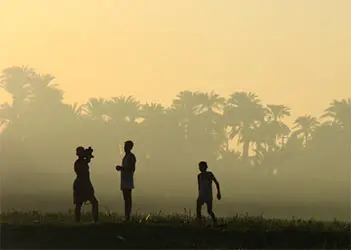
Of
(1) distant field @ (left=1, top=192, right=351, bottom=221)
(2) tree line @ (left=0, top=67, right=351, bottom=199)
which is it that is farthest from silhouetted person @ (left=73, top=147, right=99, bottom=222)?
(2) tree line @ (left=0, top=67, right=351, bottom=199)

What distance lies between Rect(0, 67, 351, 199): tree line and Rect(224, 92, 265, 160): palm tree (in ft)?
0.45

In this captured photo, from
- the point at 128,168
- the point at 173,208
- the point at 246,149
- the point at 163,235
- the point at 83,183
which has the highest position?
the point at 246,149

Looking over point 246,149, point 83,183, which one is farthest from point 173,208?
point 246,149

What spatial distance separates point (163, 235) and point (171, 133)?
356 ft

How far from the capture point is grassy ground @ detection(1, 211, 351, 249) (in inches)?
876

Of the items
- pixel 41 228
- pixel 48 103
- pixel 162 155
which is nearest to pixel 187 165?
pixel 162 155

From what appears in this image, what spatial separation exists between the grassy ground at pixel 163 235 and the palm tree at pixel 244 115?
4198 inches

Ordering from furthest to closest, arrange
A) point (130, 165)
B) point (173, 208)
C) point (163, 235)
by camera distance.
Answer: point (173, 208), point (130, 165), point (163, 235)

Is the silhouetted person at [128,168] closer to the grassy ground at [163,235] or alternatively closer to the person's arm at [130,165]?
the person's arm at [130,165]

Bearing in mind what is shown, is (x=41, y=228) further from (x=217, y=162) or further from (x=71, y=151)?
(x=217, y=162)

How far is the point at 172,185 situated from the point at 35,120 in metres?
20.4

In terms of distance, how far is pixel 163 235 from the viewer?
22641 mm

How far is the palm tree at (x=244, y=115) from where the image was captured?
429ft

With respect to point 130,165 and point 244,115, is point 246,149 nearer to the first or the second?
point 244,115
